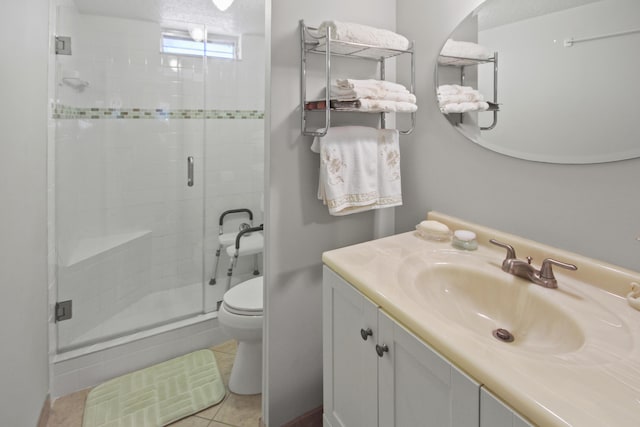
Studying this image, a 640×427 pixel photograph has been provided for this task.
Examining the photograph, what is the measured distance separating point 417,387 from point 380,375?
5.8 inches

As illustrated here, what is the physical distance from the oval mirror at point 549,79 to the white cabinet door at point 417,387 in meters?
0.71

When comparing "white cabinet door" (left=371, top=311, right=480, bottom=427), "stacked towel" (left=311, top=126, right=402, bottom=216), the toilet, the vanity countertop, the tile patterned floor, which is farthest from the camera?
the toilet

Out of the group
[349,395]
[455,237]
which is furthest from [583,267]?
[349,395]

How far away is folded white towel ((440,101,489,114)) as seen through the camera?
4.00 ft

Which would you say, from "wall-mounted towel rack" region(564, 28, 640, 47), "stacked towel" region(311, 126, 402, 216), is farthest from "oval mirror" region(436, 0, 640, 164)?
"stacked towel" region(311, 126, 402, 216)

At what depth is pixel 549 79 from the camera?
40.2 inches

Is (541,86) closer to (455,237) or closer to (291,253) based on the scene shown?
(455,237)

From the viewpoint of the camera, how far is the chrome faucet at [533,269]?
921 millimetres

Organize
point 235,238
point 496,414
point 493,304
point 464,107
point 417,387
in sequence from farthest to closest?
point 235,238 < point 464,107 < point 493,304 < point 417,387 < point 496,414

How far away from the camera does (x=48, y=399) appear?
1695mm

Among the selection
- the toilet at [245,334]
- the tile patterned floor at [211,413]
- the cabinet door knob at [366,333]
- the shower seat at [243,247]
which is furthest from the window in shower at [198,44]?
the cabinet door knob at [366,333]

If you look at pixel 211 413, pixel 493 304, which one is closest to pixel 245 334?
pixel 211 413

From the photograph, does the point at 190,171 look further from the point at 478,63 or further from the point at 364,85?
the point at 478,63

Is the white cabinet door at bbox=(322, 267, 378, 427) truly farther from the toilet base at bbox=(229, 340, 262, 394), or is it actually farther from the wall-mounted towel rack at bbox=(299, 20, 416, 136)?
the toilet base at bbox=(229, 340, 262, 394)
